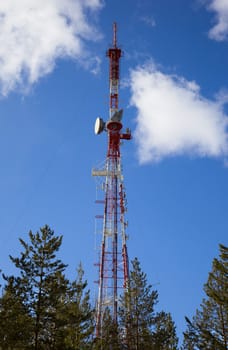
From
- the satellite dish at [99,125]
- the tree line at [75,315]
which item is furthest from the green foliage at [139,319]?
the satellite dish at [99,125]

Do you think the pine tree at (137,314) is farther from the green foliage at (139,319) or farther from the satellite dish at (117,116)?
the satellite dish at (117,116)

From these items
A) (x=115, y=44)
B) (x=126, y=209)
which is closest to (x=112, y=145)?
(x=126, y=209)

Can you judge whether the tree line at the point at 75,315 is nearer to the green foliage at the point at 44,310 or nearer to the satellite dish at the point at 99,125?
the green foliage at the point at 44,310

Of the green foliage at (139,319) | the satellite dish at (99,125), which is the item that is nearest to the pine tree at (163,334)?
the green foliage at (139,319)

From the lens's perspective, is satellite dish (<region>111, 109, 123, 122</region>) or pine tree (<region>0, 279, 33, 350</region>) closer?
pine tree (<region>0, 279, 33, 350</region>)

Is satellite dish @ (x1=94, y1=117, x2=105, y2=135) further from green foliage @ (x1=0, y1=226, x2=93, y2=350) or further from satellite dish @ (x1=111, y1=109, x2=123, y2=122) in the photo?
green foliage @ (x1=0, y1=226, x2=93, y2=350)

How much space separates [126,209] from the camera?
42250 mm

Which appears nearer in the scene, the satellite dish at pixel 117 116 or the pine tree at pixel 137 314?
the pine tree at pixel 137 314

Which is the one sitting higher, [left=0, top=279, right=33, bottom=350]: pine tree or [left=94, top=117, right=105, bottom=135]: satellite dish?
[left=94, top=117, right=105, bottom=135]: satellite dish

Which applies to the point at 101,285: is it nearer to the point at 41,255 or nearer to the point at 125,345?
the point at 125,345

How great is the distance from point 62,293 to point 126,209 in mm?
15579

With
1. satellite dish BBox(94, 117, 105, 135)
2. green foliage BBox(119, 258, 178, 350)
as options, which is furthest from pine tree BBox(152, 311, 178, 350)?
satellite dish BBox(94, 117, 105, 135)

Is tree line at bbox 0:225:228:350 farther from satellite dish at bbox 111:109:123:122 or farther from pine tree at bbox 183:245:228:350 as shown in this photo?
satellite dish at bbox 111:109:123:122

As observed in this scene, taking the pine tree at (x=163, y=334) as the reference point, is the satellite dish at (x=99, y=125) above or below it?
above
